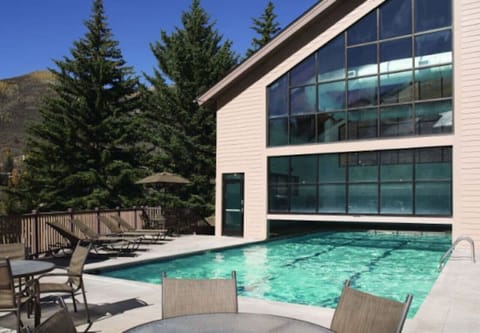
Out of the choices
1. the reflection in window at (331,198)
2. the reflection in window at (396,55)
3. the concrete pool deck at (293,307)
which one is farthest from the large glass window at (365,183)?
the concrete pool deck at (293,307)

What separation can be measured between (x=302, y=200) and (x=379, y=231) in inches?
251

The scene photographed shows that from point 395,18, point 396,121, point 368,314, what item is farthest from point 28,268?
point 395,18

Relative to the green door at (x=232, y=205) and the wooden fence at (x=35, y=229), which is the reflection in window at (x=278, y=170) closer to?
the green door at (x=232, y=205)

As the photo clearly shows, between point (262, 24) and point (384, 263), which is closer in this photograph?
point (384, 263)

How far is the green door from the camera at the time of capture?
16.4m

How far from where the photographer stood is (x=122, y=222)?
46.9ft

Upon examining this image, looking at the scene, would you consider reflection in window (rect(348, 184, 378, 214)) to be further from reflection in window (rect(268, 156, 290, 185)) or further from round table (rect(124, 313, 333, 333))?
round table (rect(124, 313, 333, 333))

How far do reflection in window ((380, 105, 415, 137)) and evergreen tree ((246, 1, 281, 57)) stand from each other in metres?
23.0

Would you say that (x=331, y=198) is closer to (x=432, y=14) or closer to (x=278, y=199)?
(x=278, y=199)

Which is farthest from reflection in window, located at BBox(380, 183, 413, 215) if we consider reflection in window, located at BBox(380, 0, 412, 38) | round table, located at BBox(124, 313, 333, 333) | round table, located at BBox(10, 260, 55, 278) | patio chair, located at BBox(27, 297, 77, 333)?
patio chair, located at BBox(27, 297, 77, 333)

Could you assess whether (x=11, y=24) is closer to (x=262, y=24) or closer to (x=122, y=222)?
(x=262, y=24)

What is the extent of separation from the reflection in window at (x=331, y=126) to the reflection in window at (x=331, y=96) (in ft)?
0.68

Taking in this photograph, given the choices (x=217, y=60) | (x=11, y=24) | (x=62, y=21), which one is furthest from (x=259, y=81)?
(x=11, y=24)

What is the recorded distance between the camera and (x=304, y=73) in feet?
50.8
